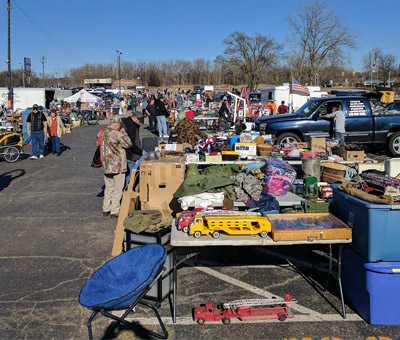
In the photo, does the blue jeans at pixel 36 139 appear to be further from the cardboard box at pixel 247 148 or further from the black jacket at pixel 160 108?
the cardboard box at pixel 247 148

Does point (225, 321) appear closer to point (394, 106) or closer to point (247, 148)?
point (247, 148)

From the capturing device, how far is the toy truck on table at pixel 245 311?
4.15 m

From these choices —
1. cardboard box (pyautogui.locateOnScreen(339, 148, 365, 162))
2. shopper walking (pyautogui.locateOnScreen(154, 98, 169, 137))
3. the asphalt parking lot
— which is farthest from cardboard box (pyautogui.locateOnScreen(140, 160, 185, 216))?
shopper walking (pyautogui.locateOnScreen(154, 98, 169, 137))

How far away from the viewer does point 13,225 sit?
24.3ft

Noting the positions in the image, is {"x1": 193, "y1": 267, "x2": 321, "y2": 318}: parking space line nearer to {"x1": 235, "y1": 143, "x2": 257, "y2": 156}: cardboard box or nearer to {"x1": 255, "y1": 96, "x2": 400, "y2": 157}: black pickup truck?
{"x1": 235, "y1": 143, "x2": 257, "y2": 156}: cardboard box

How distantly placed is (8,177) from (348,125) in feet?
34.4

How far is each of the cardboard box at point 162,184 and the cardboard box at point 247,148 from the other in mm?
1808

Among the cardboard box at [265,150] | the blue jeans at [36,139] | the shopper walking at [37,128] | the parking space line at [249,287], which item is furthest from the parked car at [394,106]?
the blue jeans at [36,139]

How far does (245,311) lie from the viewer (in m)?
4.19

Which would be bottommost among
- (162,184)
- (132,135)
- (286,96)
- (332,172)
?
(162,184)

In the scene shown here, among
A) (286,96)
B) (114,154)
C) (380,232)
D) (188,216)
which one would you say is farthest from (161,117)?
(286,96)

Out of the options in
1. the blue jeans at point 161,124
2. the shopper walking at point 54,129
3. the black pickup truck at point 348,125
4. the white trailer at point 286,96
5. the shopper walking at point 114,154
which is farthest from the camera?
the white trailer at point 286,96

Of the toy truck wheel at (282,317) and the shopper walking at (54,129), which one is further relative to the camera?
the shopper walking at (54,129)

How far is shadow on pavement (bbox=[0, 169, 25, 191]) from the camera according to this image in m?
10.8
